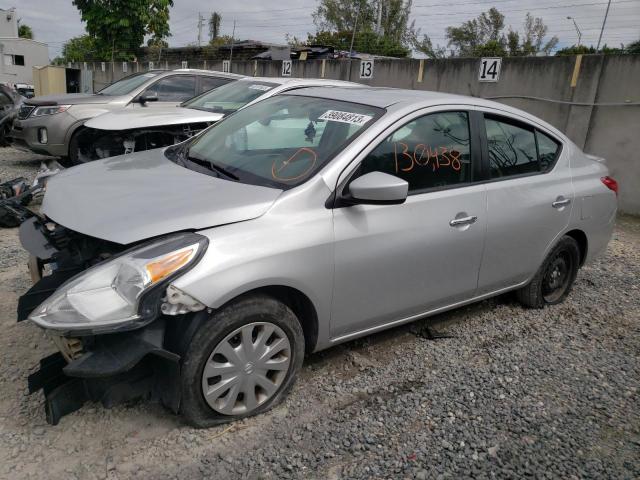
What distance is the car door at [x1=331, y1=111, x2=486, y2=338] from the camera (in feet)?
9.88

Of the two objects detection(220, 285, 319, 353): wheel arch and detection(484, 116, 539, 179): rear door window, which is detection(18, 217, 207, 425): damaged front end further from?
detection(484, 116, 539, 179): rear door window

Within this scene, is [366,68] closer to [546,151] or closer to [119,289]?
[546,151]

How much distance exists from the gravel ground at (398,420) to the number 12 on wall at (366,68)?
9283mm

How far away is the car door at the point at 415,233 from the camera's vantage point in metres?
3.01

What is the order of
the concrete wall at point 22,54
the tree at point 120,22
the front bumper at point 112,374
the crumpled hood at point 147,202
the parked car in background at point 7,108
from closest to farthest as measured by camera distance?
the front bumper at point 112,374 → the crumpled hood at point 147,202 → the parked car in background at point 7,108 → the tree at point 120,22 → the concrete wall at point 22,54

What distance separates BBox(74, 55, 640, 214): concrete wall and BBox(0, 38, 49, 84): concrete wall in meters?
38.8

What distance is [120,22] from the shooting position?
23.8m

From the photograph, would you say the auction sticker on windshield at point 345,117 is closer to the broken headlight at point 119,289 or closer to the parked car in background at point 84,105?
the broken headlight at point 119,289

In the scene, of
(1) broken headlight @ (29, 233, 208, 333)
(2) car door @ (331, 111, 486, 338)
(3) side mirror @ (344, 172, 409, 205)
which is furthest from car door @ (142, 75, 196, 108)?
(1) broken headlight @ (29, 233, 208, 333)

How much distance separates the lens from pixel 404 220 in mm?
3186

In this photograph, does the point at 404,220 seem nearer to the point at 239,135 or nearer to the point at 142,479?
the point at 239,135

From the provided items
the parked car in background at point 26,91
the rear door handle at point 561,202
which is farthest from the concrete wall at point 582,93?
the parked car in background at point 26,91

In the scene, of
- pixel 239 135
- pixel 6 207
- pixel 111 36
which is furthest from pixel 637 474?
pixel 111 36

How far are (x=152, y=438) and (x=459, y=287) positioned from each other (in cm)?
213
